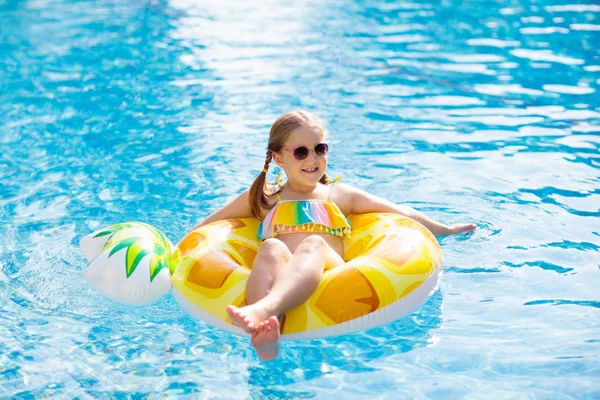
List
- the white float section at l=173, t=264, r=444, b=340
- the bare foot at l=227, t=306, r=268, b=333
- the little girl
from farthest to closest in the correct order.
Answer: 1. the white float section at l=173, t=264, r=444, b=340
2. the little girl
3. the bare foot at l=227, t=306, r=268, b=333

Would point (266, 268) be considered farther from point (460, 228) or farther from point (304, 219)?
point (460, 228)

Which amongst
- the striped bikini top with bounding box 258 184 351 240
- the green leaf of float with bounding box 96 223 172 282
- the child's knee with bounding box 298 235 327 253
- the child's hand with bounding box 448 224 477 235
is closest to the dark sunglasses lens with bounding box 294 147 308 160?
the striped bikini top with bounding box 258 184 351 240

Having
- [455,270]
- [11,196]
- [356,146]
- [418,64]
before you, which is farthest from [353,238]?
[418,64]

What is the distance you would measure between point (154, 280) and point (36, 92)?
4698mm

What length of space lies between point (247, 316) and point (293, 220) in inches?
38.0

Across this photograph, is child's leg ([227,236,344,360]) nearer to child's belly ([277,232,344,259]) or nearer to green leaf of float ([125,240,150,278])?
child's belly ([277,232,344,259])

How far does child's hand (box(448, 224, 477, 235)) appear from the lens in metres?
4.71

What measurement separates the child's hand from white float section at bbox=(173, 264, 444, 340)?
76 cm

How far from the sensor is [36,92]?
8.05m

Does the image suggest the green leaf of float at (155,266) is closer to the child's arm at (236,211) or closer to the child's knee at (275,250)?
the child's arm at (236,211)

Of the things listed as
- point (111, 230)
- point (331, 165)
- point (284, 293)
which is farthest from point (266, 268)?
point (331, 165)

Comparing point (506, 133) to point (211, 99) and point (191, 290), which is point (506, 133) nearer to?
point (211, 99)

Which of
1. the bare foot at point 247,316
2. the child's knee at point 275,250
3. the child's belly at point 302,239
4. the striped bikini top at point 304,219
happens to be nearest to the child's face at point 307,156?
the striped bikini top at point 304,219

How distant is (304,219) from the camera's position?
13.7ft
